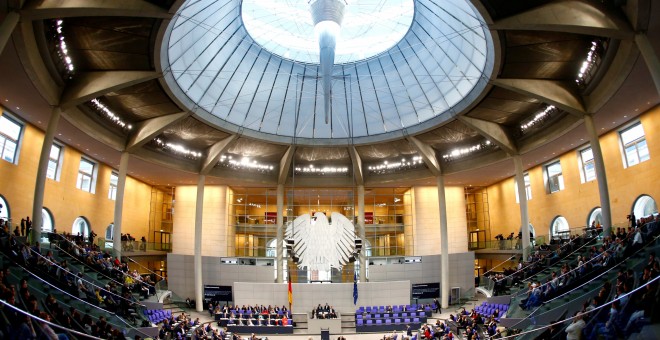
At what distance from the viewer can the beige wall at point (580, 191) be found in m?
24.3

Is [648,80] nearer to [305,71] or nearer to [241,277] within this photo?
[305,71]

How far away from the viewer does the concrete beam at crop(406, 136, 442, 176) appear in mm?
35375

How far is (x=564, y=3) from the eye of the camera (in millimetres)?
17547

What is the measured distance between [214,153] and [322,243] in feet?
71.2

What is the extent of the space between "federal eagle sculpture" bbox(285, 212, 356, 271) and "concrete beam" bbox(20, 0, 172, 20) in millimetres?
10682

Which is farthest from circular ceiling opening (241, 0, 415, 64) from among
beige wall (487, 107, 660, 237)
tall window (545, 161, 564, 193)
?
tall window (545, 161, 564, 193)

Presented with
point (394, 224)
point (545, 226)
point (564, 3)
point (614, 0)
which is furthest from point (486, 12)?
point (394, 224)

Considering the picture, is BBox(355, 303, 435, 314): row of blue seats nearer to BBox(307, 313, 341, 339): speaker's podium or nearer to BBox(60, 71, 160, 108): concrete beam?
BBox(307, 313, 341, 339): speaker's podium

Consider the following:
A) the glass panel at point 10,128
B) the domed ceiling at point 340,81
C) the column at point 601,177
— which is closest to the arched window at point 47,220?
the glass panel at point 10,128

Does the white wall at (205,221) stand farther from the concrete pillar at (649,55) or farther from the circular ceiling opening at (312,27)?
the concrete pillar at (649,55)

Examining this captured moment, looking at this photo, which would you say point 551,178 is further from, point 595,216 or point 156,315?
point 156,315

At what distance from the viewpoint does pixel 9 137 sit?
23.8 m

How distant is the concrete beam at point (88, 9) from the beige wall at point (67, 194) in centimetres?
1233

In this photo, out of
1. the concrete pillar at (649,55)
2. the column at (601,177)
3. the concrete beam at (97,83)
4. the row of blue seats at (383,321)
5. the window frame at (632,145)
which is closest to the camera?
the concrete pillar at (649,55)
